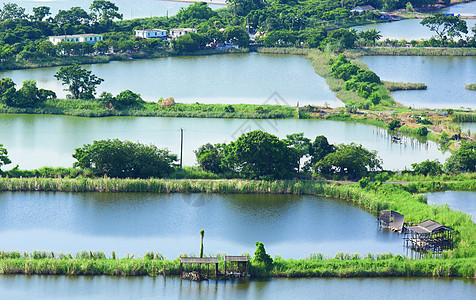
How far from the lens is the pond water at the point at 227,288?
2816 cm

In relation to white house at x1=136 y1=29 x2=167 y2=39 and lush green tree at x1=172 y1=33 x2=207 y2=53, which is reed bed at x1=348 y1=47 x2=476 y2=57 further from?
white house at x1=136 y1=29 x2=167 y2=39

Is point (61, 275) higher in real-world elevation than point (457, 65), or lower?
lower

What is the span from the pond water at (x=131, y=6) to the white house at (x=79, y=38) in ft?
97.7

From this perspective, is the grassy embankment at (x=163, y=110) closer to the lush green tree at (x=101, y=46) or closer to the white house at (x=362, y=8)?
the lush green tree at (x=101, y=46)

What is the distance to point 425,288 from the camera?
28984 mm

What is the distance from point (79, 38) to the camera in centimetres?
7650

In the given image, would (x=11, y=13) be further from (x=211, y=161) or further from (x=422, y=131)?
(x=211, y=161)

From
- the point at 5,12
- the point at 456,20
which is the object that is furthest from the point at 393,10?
the point at 5,12

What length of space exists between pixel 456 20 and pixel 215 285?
58.3m

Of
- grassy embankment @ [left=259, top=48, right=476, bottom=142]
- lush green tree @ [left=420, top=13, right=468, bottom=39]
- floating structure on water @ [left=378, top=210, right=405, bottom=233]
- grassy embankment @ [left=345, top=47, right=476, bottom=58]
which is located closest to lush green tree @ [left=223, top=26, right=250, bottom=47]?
grassy embankment @ [left=345, top=47, right=476, bottom=58]

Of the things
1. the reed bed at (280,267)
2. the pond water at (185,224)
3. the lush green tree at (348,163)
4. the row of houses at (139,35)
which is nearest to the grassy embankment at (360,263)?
the reed bed at (280,267)

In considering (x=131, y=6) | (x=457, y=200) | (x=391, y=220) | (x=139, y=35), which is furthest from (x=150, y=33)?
(x=391, y=220)

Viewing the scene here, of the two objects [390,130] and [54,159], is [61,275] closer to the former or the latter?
[54,159]

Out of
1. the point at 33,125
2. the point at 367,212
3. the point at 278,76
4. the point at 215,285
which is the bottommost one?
the point at 215,285
